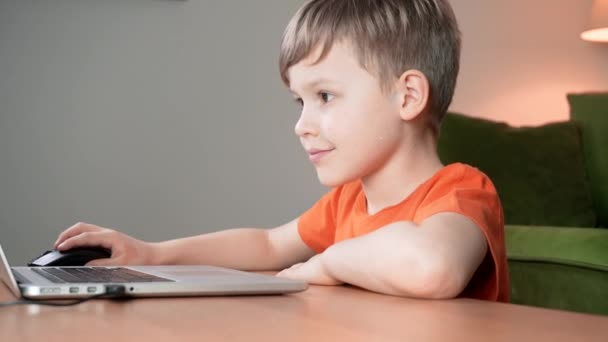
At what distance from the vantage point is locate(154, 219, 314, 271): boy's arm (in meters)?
1.19

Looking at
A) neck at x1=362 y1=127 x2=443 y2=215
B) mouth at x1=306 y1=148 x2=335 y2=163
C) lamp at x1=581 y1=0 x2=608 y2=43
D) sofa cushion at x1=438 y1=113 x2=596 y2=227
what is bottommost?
sofa cushion at x1=438 y1=113 x2=596 y2=227

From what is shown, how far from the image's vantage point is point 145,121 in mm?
2641

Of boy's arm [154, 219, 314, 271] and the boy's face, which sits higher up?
the boy's face

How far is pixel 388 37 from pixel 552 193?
160 centimetres

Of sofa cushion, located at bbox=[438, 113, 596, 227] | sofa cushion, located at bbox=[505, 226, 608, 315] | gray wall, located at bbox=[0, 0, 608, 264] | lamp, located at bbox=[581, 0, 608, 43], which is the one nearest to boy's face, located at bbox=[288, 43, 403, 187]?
sofa cushion, located at bbox=[505, 226, 608, 315]

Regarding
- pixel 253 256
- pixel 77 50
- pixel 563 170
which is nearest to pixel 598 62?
pixel 563 170

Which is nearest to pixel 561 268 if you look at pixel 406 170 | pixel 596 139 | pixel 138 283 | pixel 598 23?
pixel 596 139

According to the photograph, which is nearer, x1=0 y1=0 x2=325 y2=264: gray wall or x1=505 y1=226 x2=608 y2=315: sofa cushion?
x1=505 y1=226 x2=608 y2=315: sofa cushion

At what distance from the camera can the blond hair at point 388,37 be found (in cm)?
105

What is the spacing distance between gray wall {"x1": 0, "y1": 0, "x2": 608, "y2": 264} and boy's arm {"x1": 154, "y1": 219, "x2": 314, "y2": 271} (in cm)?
137

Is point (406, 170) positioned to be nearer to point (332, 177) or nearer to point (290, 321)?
point (332, 177)

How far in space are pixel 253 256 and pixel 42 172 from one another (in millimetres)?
1438

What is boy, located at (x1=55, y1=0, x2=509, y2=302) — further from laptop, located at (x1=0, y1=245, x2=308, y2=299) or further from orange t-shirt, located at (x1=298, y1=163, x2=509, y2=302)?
laptop, located at (x1=0, y1=245, x2=308, y2=299)

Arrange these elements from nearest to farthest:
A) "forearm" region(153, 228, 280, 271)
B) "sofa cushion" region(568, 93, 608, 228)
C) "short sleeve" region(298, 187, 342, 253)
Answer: "forearm" region(153, 228, 280, 271) < "short sleeve" region(298, 187, 342, 253) < "sofa cushion" region(568, 93, 608, 228)
